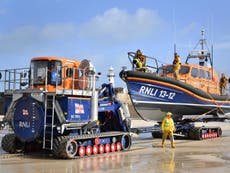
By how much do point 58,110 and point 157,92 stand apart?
5958 millimetres

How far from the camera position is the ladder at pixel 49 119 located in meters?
11.3

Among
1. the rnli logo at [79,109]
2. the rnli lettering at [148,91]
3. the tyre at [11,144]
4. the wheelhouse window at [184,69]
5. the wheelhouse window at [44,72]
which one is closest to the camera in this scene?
the rnli logo at [79,109]

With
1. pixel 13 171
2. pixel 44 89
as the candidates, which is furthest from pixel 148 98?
pixel 13 171

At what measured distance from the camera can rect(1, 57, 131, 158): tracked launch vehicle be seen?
11.4 metres

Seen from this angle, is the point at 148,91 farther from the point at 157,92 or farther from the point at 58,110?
the point at 58,110

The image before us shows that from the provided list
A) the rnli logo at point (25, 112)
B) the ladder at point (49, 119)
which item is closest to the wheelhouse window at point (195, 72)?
the ladder at point (49, 119)

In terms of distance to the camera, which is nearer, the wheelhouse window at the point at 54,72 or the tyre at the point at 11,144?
the wheelhouse window at the point at 54,72

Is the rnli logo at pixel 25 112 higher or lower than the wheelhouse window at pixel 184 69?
lower

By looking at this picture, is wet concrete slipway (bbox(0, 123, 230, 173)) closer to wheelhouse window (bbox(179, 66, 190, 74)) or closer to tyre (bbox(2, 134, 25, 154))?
tyre (bbox(2, 134, 25, 154))

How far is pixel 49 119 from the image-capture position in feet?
38.4

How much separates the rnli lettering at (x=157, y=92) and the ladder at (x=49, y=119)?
5067 millimetres

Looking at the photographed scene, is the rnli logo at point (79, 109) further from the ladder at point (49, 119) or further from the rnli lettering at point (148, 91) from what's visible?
the rnli lettering at point (148, 91)

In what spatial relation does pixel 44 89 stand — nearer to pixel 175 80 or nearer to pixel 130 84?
pixel 130 84

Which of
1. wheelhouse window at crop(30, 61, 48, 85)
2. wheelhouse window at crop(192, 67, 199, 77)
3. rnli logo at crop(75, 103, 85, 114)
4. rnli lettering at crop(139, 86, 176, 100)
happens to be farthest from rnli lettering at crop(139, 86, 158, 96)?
wheelhouse window at crop(30, 61, 48, 85)
